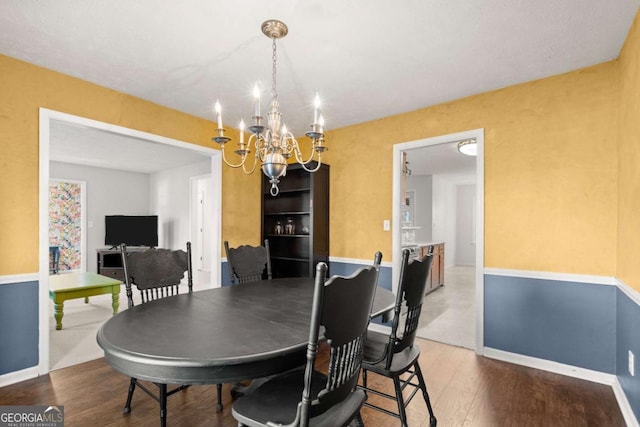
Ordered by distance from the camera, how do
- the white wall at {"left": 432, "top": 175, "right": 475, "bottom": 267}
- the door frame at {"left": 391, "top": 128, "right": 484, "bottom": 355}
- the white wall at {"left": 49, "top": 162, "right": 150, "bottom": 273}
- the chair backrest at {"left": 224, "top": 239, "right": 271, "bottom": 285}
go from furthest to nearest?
the white wall at {"left": 432, "top": 175, "right": 475, "bottom": 267}, the white wall at {"left": 49, "top": 162, "right": 150, "bottom": 273}, the door frame at {"left": 391, "top": 128, "right": 484, "bottom": 355}, the chair backrest at {"left": 224, "top": 239, "right": 271, "bottom": 285}

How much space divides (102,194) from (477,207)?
7173 mm

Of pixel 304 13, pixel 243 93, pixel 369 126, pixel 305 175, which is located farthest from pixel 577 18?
pixel 305 175

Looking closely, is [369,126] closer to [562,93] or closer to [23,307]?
[562,93]

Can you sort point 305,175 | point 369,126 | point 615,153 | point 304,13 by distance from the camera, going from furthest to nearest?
point 305,175 → point 369,126 → point 615,153 → point 304,13

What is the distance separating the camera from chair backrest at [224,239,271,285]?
268 centimetres

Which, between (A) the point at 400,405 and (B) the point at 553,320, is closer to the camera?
(A) the point at 400,405

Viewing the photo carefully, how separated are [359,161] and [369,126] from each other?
415 mm

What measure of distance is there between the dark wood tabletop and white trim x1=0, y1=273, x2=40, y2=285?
1365 millimetres

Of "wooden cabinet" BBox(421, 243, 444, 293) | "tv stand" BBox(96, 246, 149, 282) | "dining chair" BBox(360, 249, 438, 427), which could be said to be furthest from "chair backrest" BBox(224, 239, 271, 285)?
"tv stand" BBox(96, 246, 149, 282)

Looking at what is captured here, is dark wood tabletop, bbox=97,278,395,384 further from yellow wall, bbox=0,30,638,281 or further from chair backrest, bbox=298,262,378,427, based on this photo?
yellow wall, bbox=0,30,638,281

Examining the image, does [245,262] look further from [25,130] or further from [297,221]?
[25,130]

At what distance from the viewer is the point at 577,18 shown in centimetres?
194

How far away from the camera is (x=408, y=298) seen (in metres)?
1.70

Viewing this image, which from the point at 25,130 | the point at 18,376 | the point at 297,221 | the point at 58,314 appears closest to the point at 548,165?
the point at 297,221
